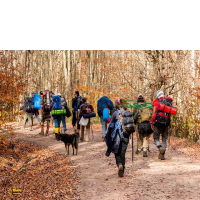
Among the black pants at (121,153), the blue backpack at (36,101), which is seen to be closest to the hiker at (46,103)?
the blue backpack at (36,101)

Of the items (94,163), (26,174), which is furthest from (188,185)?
(26,174)

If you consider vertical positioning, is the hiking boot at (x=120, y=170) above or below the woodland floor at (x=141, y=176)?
above

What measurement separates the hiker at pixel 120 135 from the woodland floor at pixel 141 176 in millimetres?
540

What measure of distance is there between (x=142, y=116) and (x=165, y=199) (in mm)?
4304

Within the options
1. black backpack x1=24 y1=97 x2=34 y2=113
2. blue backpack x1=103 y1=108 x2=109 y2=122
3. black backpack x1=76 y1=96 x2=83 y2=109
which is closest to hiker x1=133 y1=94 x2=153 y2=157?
blue backpack x1=103 y1=108 x2=109 y2=122

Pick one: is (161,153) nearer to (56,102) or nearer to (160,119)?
(160,119)

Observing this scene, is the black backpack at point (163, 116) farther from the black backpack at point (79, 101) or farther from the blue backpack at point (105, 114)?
the black backpack at point (79, 101)

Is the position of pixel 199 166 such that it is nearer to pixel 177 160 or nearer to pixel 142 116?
pixel 177 160

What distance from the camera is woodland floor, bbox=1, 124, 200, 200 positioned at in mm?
6090

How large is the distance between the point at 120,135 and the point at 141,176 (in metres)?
1.22

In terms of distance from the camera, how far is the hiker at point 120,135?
7324 millimetres

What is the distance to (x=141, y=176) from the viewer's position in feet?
24.4

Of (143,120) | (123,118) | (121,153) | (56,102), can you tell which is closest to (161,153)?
(143,120)
